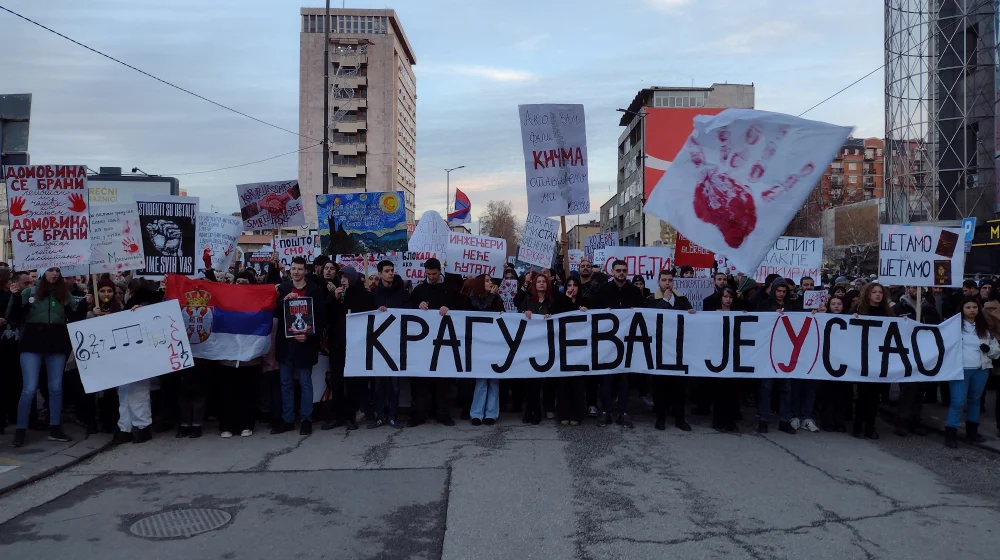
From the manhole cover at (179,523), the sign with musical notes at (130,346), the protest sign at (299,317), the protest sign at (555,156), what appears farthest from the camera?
the protest sign at (555,156)

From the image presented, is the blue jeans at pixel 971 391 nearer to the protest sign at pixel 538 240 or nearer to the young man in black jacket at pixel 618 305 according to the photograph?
the young man in black jacket at pixel 618 305

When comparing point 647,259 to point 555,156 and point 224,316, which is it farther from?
point 224,316

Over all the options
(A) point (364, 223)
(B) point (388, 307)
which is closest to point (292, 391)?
(B) point (388, 307)

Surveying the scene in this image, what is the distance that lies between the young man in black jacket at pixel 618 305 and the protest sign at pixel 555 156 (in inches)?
95.5

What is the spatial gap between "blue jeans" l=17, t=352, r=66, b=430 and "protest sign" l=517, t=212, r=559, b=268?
23.4 ft

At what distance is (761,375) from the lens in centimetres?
889

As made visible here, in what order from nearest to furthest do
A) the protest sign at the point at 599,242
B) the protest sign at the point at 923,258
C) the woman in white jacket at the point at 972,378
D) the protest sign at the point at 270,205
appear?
the woman in white jacket at the point at 972,378 → the protest sign at the point at 923,258 → the protest sign at the point at 270,205 → the protest sign at the point at 599,242

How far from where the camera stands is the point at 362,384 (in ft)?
30.5

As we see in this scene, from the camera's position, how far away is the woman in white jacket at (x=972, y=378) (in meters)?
8.23

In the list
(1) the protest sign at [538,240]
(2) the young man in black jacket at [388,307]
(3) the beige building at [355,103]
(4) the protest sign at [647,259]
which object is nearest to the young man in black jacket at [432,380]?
(2) the young man in black jacket at [388,307]

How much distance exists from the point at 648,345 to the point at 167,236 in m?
5.81

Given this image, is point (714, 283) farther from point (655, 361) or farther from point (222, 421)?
point (222, 421)

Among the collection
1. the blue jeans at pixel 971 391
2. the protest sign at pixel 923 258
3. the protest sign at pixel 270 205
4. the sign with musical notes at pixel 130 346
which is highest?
the protest sign at pixel 270 205

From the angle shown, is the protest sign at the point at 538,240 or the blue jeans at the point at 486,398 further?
the protest sign at the point at 538,240
